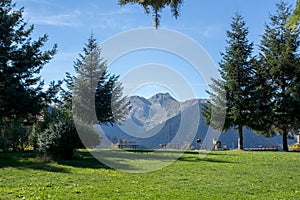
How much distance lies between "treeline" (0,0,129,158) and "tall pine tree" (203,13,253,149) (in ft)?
34.1

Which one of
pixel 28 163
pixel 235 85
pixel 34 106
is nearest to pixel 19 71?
pixel 34 106

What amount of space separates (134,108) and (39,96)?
421 inches

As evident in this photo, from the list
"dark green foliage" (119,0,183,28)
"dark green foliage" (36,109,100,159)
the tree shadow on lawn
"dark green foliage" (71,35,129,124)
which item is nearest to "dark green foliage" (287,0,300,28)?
"dark green foliage" (119,0,183,28)

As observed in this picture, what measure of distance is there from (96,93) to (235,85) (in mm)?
13605

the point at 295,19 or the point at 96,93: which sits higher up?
the point at 96,93

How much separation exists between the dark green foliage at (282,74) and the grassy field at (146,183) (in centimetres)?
1700

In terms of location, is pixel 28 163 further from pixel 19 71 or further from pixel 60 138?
pixel 19 71

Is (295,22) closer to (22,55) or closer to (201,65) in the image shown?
(201,65)

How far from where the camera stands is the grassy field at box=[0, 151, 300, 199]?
28.3ft

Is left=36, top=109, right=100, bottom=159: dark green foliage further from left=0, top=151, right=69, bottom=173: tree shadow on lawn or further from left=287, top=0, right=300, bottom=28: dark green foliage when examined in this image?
left=287, top=0, right=300, bottom=28: dark green foliage

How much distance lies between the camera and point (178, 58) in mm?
13672

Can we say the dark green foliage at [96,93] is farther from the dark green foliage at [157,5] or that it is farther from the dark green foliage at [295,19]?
the dark green foliage at [295,19]

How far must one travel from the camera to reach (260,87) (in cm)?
3138

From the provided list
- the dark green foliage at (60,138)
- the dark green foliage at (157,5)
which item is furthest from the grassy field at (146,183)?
the dark green foliage at (157,5)
